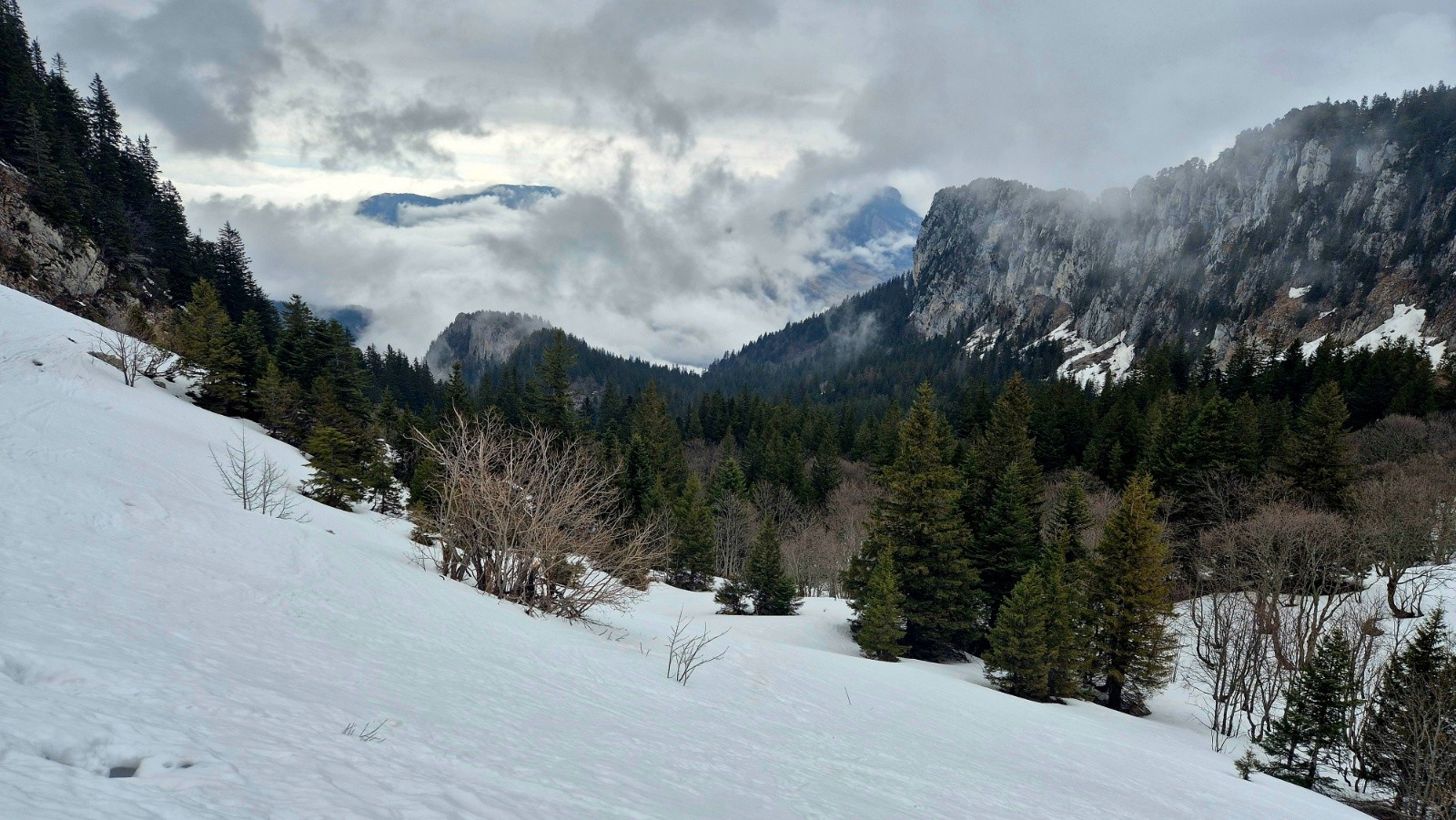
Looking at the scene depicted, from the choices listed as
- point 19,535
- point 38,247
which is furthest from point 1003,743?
point 38,247

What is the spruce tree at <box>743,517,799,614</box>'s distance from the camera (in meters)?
34.9

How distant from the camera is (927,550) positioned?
3050 centimetres

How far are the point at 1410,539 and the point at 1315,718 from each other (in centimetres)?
1420

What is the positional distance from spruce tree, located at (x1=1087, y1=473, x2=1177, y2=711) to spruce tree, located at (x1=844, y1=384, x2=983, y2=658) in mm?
5422

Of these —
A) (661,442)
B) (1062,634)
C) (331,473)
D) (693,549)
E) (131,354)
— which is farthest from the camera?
(661,442)

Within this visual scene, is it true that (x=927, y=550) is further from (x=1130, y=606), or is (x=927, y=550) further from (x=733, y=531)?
(x=733, y=531)

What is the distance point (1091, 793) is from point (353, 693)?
12080 mm

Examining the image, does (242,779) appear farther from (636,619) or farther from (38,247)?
(38,247)

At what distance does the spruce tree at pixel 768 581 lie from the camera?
34906mm

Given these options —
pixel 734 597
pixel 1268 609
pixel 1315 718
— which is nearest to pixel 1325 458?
pixel 1268 609

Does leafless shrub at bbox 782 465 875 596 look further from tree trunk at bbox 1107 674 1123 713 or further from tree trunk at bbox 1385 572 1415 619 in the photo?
tree trunk at bbox 1385 572 1415 619

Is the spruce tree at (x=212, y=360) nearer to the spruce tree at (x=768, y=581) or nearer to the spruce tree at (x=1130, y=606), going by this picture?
the spruce tree at (x=768, y=581)

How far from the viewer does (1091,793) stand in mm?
11203

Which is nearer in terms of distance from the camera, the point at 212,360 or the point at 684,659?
the point at 684,659
